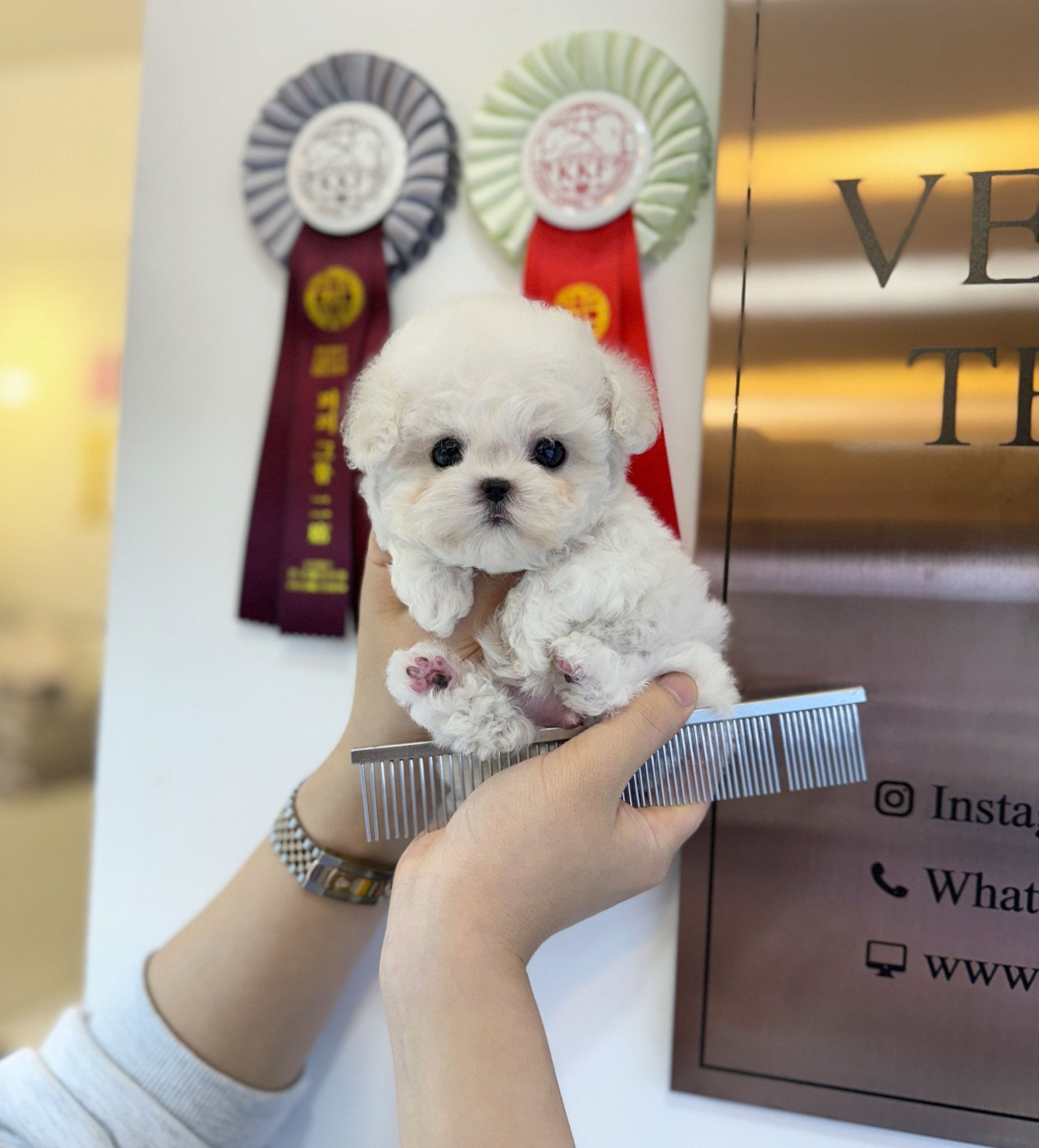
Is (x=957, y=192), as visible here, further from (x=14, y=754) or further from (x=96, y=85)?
(x=14, y=754)

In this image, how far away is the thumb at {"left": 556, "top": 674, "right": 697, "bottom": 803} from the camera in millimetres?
656

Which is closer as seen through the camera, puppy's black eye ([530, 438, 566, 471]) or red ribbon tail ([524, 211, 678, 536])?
puppy's black eye ([530, 438, 566, 471])

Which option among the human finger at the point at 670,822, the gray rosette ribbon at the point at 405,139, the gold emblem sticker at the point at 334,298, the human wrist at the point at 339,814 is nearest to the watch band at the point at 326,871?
the human wrist at the point at 339,814

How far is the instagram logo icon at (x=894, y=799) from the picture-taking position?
0.88 m

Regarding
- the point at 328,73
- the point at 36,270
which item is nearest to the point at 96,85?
the point at 36,270

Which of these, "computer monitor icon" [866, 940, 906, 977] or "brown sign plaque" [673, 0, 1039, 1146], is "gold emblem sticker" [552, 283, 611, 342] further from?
"computer monitor icon" [866, 940, 906, 977]

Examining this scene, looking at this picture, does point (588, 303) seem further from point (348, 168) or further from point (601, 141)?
point (348, 168)

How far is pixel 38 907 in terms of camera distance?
5.49 feet

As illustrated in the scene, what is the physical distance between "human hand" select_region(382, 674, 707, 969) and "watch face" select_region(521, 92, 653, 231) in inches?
23.7

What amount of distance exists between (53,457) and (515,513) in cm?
151

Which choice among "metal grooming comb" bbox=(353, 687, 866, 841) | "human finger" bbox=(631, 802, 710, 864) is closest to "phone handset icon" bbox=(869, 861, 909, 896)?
"metal grooming comb" bbox=(353, 687, 866, 841)

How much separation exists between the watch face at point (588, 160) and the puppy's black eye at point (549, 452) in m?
0.46

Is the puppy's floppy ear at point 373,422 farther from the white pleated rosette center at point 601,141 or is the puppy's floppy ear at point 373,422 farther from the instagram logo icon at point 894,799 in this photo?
the instagram logo icon at point 894,799

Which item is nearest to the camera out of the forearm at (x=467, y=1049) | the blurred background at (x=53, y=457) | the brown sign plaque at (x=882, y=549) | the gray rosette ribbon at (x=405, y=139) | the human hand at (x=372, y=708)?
the forearm at (x=467, y=1049)
